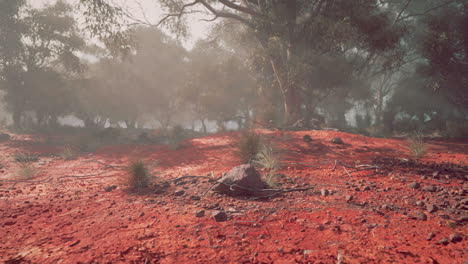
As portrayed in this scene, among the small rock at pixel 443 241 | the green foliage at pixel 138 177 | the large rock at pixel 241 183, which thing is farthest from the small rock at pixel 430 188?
Result: the green foliage at pixel 138 177

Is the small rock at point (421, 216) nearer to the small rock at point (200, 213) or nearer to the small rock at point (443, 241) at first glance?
the small rock at point (443, 241)

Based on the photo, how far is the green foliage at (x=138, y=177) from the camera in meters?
4.29

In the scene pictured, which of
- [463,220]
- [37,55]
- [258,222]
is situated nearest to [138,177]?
[258,222]

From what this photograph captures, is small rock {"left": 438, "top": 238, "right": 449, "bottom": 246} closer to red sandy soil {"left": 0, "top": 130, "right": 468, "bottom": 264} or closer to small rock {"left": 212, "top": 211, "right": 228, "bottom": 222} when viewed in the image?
red sandy soil {"left": 0, "top": 130, "right": 468, "bottom": 264}

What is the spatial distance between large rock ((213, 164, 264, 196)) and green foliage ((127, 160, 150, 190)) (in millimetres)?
1593

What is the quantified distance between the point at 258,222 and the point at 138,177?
282 centimetres

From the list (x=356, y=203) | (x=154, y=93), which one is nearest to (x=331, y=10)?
(x=356, y=203)

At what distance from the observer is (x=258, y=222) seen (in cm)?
250

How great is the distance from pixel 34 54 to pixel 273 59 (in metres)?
23.2

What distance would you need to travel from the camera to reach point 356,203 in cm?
288

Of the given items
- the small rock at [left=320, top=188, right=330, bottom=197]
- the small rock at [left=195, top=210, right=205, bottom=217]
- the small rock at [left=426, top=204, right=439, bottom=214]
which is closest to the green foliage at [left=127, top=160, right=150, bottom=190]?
the small rock at [left=195, top=210, right=205, bottom=217]

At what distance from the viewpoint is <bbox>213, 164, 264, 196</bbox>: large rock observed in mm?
3439

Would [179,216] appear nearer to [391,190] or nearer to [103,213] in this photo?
[103,213]

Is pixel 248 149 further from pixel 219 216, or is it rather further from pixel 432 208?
pixel 432 208
